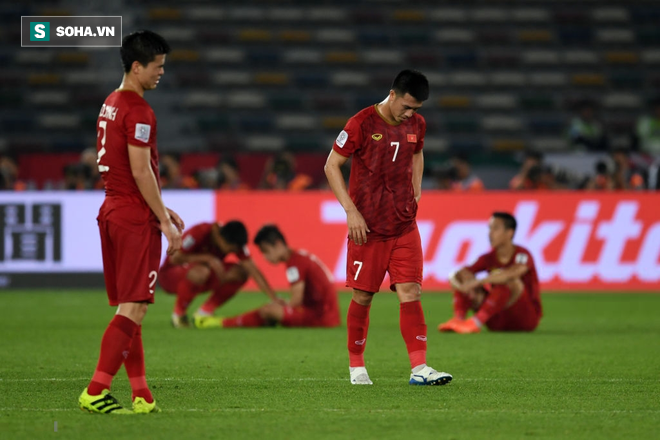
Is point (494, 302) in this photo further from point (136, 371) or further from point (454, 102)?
point (454, 102)

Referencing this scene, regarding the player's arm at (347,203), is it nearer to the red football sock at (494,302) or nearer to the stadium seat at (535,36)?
the red football sock at (494,302)

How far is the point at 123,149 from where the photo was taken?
5234 millimetres

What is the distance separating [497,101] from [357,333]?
1767 cm

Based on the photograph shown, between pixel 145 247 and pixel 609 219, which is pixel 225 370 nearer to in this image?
pixel 145 247

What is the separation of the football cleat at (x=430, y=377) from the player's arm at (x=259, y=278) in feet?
13.5

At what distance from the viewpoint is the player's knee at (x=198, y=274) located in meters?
10.7

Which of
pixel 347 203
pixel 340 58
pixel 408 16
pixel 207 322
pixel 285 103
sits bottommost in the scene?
pixel 207 322

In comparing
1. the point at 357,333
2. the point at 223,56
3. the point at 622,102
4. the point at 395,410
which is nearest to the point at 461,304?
the point at 357,333

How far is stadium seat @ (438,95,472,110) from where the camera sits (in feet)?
76.2

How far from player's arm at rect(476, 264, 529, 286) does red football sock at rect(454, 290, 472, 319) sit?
0.36 metres

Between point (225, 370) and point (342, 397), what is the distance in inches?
60.4

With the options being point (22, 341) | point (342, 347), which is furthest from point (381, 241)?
point (22, 341)

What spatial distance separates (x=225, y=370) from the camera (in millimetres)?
7223

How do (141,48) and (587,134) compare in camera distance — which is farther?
(587,134)
